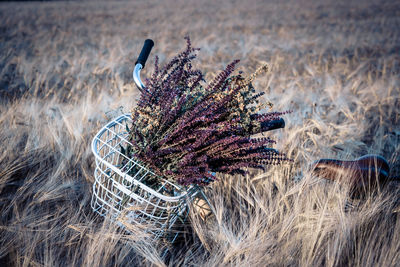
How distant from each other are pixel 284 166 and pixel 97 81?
2.91m

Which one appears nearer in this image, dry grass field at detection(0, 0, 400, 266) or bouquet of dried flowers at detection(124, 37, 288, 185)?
bouquet of dried flowers at detection(124, 37, 288, 185)

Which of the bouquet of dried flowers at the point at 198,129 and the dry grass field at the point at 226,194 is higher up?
the bouquet of dried flowers at the point at 198,129

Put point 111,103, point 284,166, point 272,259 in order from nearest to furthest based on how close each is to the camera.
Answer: point 272,259
point 284,166
point 111,103

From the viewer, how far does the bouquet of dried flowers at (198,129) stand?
123cm

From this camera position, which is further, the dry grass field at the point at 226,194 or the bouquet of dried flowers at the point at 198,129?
the dry grass field at the point at 226,194

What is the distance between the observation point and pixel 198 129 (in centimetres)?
127

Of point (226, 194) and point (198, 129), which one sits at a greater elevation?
point (198, 129)

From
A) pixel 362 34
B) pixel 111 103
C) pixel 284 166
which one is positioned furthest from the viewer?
pixel 362 34

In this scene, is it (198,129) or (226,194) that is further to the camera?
(226,194)

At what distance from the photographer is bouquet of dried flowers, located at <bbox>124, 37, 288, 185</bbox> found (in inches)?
48.6

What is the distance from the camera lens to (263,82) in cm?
378

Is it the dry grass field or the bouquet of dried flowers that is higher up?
the bouquet of dried flowers

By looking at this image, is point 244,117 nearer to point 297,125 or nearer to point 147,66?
point 297,125

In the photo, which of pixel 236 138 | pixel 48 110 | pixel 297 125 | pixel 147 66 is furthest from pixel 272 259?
pixel 147 66
